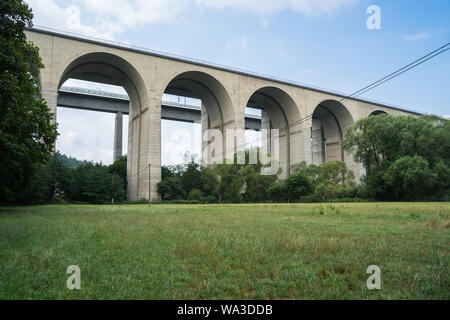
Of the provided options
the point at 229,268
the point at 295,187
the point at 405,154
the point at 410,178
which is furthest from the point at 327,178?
the point at 229,268

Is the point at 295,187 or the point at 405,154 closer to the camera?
the point at 405,154

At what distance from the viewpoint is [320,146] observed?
69625 millimetres

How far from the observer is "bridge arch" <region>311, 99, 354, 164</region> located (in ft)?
203

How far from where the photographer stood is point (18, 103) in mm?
8984

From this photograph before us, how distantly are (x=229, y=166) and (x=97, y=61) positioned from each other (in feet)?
78.9

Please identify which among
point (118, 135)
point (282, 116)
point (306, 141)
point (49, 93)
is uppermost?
point (282, 116)

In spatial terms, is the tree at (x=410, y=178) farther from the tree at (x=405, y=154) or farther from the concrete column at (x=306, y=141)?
the concrete column at (x=306, y=141)

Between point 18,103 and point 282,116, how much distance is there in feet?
175

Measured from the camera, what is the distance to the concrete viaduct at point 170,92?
39250 millimetres

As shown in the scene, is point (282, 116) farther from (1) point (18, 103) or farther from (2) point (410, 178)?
(1) point (18, 103)

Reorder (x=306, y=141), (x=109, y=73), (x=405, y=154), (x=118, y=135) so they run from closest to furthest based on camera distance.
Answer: (x=405, y=154)
(x=109, y=73)
(x=306, y=141)
(x=118, y=135)

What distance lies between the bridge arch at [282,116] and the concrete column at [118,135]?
84.5 feet

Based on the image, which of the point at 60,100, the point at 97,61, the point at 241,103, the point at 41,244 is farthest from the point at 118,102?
the point at 41,244

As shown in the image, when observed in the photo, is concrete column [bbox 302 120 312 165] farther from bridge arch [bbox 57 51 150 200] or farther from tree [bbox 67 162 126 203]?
tree [bbox 67 162 126 203]
